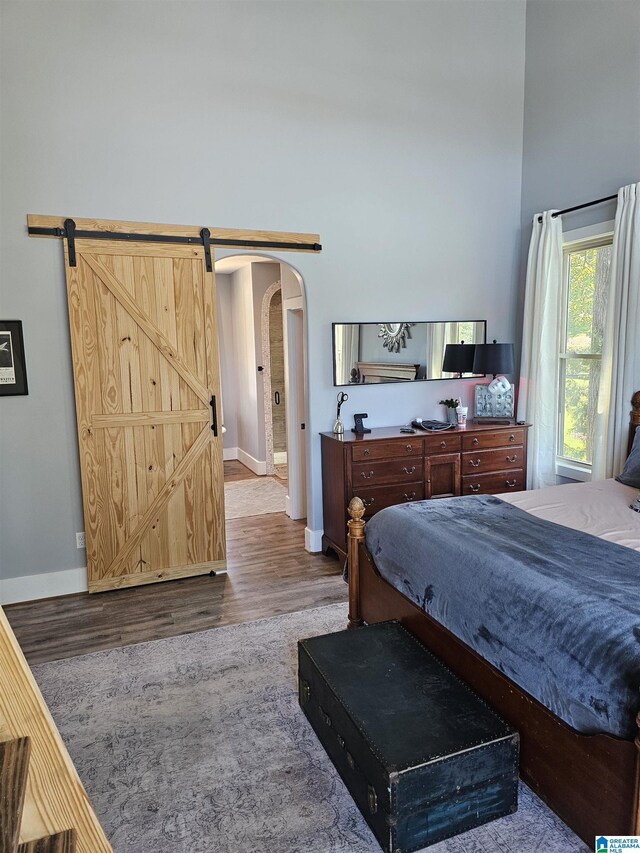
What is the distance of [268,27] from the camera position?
4.16 metres

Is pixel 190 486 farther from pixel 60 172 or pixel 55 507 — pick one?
pixel 60 172

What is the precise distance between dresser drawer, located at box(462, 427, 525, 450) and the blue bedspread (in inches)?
64.0

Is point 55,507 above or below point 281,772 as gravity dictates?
above

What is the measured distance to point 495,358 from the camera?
4.52 metres

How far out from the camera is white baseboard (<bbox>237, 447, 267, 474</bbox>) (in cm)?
761

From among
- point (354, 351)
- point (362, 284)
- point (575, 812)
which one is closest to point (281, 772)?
point (575, 812)

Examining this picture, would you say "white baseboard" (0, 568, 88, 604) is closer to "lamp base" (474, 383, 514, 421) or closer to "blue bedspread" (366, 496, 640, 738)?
"blue bedspread" (366, 496, 640, 738)

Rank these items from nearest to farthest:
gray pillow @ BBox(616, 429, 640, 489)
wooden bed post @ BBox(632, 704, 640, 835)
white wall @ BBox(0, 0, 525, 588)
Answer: wooden bed post @ BBox(632, 704, 640, 835) → gray pillow @ BBox(616, 429, 640, 489) → white wall @ BBox(0, 0, 525, 588)

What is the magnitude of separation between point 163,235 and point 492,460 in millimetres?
3033

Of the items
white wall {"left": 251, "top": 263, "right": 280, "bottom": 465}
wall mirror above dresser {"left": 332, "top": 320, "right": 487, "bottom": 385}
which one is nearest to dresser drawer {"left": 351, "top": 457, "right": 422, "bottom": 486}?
wall mirror above dresser {"left": 332, "top": 320, "right": 487, "bottom": 385}

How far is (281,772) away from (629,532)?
182 cm

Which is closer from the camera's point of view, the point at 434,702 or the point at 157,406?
the point at 434,702

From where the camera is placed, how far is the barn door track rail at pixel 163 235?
3723 mm

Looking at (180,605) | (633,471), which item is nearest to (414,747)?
(180,605)
